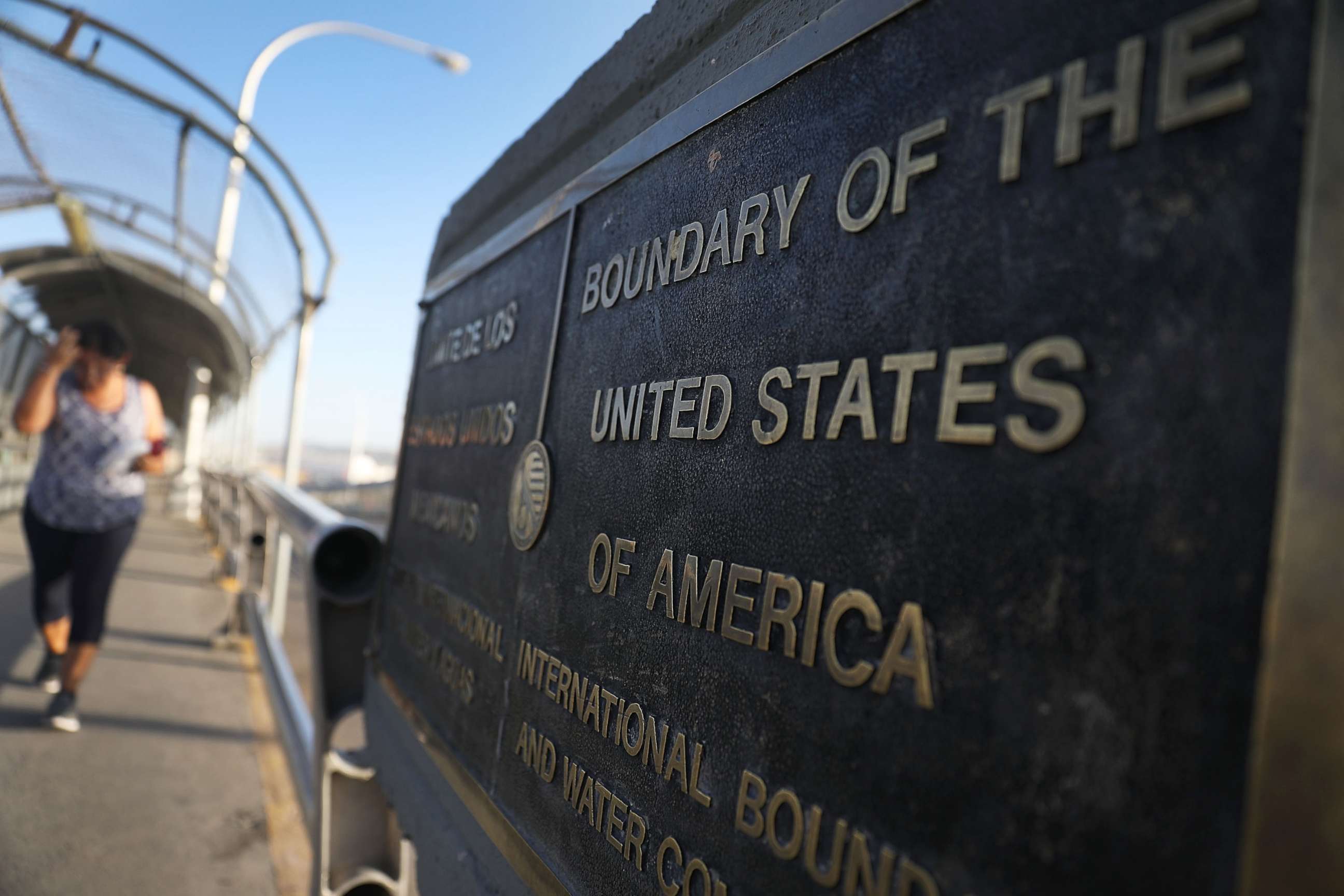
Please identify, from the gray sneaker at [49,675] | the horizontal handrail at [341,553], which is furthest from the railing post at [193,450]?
the horizontal handrail at [341,553]

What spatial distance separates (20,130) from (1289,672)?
924 centimetres

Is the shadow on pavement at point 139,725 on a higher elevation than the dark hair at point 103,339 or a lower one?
lower

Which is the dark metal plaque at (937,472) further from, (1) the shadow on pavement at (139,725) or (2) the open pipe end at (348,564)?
(1) the shadow on pavement at (139,725)

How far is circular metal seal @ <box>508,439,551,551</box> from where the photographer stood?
174 centimetres

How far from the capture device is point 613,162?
1.71 m

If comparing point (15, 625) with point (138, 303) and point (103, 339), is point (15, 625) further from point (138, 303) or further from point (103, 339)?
point (138, 303)

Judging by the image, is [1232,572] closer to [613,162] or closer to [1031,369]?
[1031,369]

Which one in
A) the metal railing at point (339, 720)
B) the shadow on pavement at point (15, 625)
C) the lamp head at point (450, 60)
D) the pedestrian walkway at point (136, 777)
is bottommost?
the pedestrian walkway at point (136, 777)

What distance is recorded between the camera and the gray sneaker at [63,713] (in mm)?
4203

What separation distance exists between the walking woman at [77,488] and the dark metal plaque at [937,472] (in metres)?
3.72

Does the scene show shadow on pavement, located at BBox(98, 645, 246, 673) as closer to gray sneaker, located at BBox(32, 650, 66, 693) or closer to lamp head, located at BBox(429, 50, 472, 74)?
gray sneaker, located at BBox(32, 650, 66, 693)

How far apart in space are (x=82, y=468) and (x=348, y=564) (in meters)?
2.08

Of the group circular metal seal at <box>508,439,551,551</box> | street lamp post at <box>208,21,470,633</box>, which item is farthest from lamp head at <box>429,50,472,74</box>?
circular metal seal at <box>508,439,551,551</box>

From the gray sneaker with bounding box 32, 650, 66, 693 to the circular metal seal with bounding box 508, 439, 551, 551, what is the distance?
4351 millimetres
